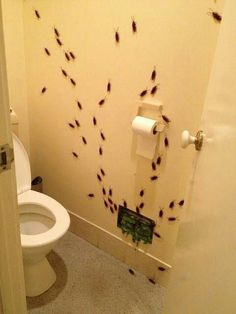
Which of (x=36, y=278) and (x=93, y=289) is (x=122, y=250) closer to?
(x=93, y=289)

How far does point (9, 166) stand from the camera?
643 millimetres

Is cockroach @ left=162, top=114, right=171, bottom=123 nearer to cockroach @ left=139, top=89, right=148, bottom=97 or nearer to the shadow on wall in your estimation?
cockroach @ left=139, top=89, right=148, bottom=97

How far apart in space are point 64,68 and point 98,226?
109 centimetres

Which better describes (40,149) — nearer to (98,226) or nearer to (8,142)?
(98,226)

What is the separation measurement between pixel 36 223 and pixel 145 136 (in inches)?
35.4

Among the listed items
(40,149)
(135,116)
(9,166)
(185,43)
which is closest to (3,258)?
(9,166)

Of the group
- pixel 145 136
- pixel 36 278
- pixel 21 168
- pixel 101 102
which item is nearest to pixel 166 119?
pixel 145 136

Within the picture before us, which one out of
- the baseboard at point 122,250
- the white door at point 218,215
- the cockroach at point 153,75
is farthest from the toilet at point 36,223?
the cockroach at point 153,75

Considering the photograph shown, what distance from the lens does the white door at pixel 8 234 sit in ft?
1.94

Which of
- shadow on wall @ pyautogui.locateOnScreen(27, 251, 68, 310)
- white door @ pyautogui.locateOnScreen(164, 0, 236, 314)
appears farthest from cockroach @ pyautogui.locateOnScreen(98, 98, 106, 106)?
shadow on wall @ pyautogui.locateOnScreen(27, 251, 68, 310)

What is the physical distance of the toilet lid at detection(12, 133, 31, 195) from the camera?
4.85 feet

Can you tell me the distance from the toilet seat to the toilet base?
26 centimetres

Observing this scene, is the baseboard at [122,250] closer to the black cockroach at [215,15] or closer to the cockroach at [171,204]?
the cockroach at [171,204]

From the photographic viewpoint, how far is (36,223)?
156 centimetres
